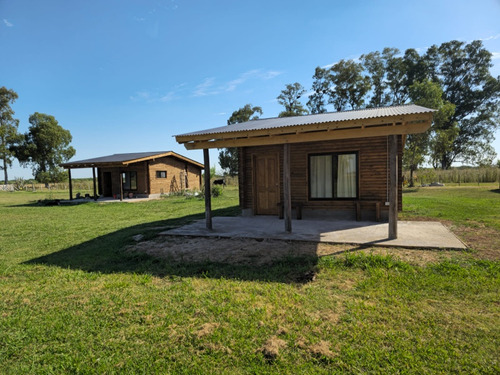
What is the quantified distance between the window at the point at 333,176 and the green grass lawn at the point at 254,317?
3.84m

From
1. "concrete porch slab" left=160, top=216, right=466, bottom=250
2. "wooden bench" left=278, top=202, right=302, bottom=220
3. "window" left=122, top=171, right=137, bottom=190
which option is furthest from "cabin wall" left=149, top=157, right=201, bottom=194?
"wooden bench" left=278, top=202, right=302, bottom=220

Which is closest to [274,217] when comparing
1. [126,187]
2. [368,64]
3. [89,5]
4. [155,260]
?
[155,260]

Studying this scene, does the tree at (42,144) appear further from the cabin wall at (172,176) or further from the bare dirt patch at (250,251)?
the bare dirt patch at (250,251)

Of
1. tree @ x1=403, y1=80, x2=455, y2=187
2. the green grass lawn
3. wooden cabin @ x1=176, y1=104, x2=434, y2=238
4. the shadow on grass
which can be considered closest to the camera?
the green grass lawn

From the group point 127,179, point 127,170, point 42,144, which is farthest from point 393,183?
point 42,144

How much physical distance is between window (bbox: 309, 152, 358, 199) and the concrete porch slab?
1.02 meters

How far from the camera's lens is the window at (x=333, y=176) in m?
8.54

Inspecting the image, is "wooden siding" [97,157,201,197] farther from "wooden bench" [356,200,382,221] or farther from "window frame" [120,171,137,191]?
"wooden bench" [356,200,382,221]

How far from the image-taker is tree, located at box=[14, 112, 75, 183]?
43.3 meters

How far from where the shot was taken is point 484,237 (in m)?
6.08

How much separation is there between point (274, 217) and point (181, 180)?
17.4m

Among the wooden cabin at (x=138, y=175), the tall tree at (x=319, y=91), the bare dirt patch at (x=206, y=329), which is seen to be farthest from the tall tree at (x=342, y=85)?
the bare dirt patch at (x=206, y=329)

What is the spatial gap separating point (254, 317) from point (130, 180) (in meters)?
21.3

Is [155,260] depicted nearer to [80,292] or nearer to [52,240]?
[80,292]
